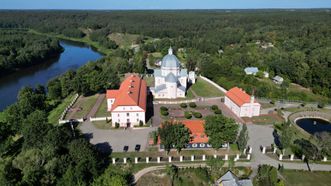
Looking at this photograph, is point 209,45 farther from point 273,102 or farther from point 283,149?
point 283,149

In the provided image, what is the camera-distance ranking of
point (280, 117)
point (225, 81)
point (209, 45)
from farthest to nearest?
1. point (209, 45)
2. point (225, 81)
3. point (280, 117)

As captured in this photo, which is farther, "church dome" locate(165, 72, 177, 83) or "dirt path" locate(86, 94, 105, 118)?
"church dome" locate(165, 72, 177, 83)

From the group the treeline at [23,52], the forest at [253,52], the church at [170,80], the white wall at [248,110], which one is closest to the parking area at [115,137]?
the church at [170,80]

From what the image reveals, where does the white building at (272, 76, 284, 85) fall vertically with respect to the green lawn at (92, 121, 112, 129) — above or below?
below

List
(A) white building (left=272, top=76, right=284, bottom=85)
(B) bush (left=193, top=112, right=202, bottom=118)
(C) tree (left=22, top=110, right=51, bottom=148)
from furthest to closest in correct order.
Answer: (A) white building (left=272, top=76, right=284, bottom=85) < (B) bush (left=193, top=112, right=202, bottom=118) < (C) tree (left=22, top=110, right=51, bottom=148)

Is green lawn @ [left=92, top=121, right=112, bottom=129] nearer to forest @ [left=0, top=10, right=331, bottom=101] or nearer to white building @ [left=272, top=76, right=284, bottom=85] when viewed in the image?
forest @ [left=0, top=10, right=331, bottom=101]

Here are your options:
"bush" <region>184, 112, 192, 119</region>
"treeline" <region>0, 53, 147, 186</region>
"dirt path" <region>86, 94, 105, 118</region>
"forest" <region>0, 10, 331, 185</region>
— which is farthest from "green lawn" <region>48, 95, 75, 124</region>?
"bush" <region>184, 112, 192, 119</region>

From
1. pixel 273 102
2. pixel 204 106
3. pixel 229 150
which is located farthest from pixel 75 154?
pixel 273 102

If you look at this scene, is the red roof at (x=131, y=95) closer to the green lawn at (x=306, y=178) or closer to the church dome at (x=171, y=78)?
the church dome at (x=171, y=78)
